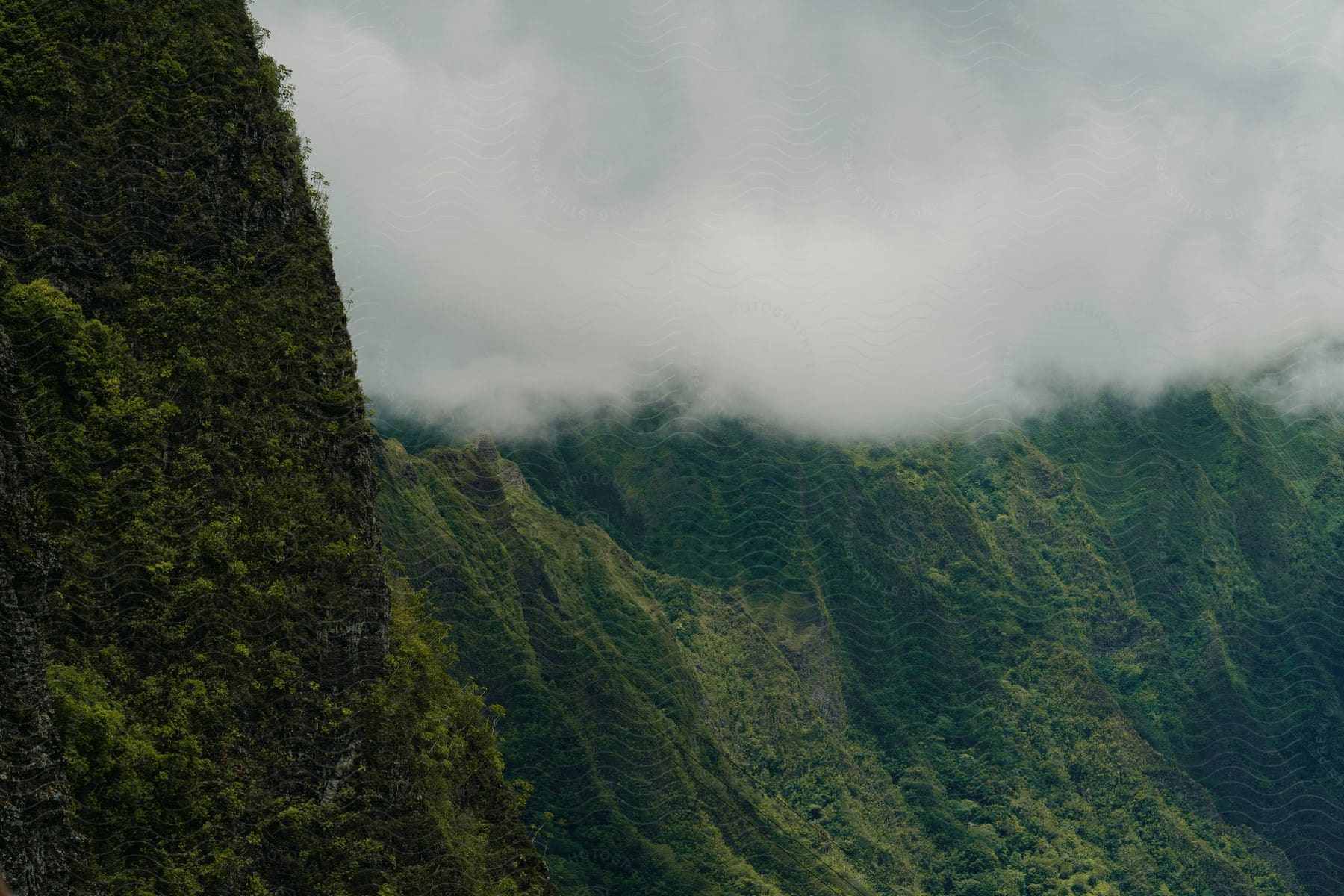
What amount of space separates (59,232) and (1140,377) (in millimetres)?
160234

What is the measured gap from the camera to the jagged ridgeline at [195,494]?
26750 mm

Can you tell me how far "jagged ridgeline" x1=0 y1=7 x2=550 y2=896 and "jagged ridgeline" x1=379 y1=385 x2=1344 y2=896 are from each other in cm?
5348

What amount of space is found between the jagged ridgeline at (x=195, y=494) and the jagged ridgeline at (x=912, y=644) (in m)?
53.5

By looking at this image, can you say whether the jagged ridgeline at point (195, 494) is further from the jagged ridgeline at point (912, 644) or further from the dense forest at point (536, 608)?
the jagged ridgeline at point (912, 644)

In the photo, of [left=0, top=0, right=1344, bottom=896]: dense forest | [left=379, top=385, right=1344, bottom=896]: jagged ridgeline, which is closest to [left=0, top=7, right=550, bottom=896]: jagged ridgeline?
[left=0, top=0, right=1344, bottom=896]: dense forest

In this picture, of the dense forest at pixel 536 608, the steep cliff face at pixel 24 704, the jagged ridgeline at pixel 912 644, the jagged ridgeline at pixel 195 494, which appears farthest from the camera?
the jagged ridgeline at pixel 912 644

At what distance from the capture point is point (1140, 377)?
564ft

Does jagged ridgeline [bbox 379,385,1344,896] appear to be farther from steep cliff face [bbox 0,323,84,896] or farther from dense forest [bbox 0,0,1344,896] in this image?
steep cliff face [bbox 0,323,84,896]

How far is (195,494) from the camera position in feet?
100

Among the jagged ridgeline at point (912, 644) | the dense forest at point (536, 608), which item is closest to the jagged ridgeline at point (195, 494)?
the dense forest at point (536, 608)

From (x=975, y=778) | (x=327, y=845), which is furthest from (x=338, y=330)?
(x=975, y=778)

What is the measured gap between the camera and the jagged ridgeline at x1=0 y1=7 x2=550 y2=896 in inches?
1053

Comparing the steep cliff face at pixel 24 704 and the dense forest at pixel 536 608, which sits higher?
the dense forest at pixel 536 608

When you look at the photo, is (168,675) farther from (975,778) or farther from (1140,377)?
(1140,377)
